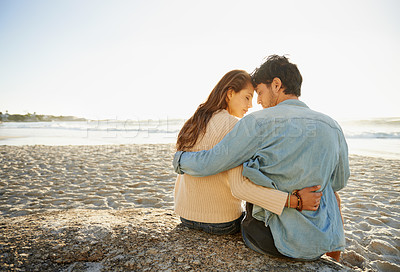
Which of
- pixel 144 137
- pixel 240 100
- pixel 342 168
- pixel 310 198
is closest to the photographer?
pixel 310 198

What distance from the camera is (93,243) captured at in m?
1.70

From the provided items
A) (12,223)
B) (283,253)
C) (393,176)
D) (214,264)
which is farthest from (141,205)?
(393,176)

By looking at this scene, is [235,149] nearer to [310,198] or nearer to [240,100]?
[310,198]

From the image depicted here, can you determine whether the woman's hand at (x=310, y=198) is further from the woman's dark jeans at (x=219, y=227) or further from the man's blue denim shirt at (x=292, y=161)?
the woman's dark jeans at (x=219, y=227)

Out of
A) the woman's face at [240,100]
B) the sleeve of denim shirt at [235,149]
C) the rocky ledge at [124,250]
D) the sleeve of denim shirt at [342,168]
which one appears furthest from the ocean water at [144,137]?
the sleeve of denim shirt at [235,149]

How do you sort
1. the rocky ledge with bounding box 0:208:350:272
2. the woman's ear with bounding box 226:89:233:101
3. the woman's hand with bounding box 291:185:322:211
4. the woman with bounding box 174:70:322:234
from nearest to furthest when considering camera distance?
the woman's hand with bounding box 291:185:322:211, the rocky ledge with bounding box 0:208:350:272, the woman with bounding box 174:70:322:234, the woman's ear with bounding box 226:89:233:101

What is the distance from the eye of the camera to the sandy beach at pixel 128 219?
5.03 ft

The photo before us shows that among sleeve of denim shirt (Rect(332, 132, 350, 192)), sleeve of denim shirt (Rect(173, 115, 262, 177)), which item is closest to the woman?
sleeve of denim shirt (Rect(173, 115, 262, 177))

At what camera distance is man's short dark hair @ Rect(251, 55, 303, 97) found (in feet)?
5.45

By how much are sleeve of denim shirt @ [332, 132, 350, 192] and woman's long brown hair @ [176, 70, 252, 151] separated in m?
0.81

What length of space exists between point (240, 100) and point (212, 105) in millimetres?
247

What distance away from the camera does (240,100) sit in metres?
1.96

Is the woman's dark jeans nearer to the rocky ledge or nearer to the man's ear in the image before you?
the rocky ledge

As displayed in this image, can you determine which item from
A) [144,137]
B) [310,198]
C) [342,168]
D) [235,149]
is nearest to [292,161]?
[310,198]
